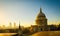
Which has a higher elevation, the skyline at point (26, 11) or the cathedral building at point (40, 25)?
the skyline at point (26, 11)

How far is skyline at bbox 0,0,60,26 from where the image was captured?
117 inches

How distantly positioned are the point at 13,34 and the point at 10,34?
0.07 meters

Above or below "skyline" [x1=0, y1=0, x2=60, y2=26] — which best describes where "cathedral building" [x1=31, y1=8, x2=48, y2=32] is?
below

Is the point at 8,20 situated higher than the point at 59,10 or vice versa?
the point at 59,10

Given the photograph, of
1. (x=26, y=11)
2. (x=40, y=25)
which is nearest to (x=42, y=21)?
(x=40, y=25)

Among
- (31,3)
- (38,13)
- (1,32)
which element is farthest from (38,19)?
(1,32)

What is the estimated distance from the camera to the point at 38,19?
10.1ft

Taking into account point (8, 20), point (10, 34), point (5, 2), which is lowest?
point (10, 34)

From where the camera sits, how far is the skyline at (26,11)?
2967 mm

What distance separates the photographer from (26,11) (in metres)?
3.02

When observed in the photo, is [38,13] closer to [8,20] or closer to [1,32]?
[8,20]

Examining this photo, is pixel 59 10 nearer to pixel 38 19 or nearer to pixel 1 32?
pixel 38 19

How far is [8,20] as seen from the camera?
299 centimetres

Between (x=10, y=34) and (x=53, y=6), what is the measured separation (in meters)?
1.11
